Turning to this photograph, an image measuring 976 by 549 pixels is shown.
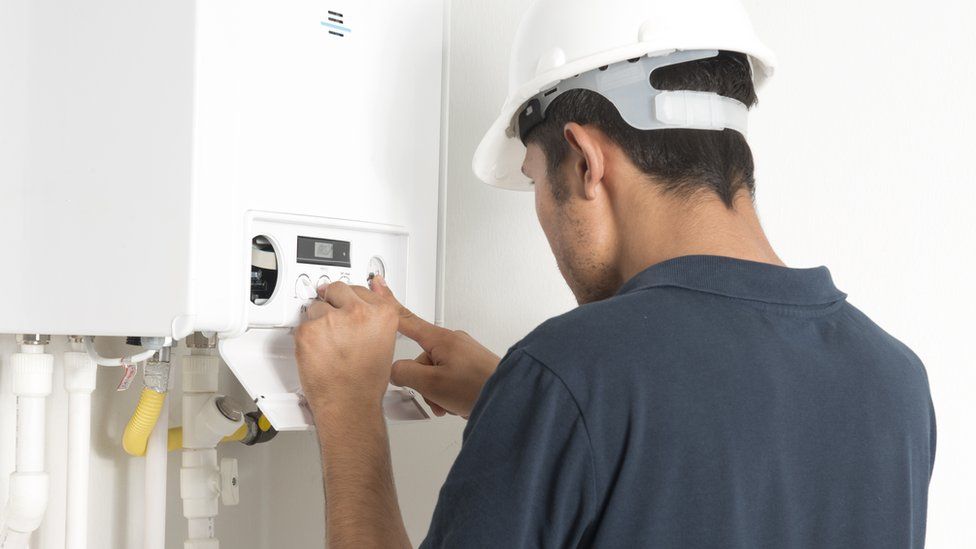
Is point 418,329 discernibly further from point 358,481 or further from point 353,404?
point 358,481

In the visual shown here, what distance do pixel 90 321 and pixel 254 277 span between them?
0.62 feet

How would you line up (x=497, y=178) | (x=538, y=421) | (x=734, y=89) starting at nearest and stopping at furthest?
(x=538, y=421) → (x=734, y=89) → (x=497, y=178)

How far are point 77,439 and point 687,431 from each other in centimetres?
85

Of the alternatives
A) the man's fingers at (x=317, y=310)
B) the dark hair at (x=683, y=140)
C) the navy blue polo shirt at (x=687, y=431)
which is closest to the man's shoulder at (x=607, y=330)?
the navy blue polo shirt at (x=687, y=431)

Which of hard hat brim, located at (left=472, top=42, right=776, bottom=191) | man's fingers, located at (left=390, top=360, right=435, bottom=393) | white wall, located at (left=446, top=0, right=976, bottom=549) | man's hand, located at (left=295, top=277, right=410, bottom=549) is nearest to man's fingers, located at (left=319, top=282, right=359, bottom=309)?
man's hand, located at (left=295, top=277, right=410, bottom=549)

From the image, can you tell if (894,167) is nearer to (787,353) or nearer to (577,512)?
(787,353)

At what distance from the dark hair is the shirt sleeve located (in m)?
0.26

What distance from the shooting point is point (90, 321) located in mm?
994

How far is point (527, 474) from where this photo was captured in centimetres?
67

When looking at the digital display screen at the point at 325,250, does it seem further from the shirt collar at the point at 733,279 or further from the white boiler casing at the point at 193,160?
the shirt collar at the point at 733,279

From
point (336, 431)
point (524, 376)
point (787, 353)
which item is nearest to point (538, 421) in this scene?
→ point (524, 376)

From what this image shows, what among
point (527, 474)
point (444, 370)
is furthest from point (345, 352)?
point (527, 474)

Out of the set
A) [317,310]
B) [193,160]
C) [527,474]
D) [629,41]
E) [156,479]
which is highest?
[629,41]

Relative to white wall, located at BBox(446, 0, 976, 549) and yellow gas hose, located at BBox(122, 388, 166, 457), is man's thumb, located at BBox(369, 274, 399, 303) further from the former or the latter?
white wall, located at BBox(446, 0, 976, 549)
